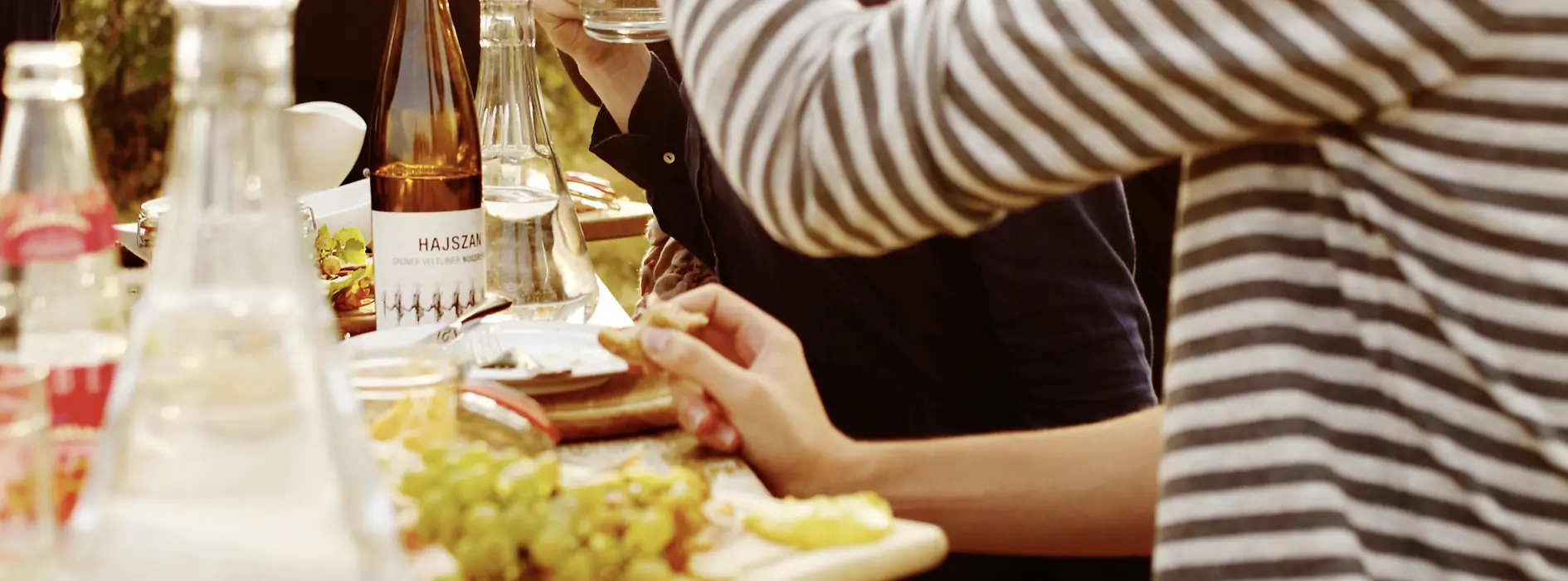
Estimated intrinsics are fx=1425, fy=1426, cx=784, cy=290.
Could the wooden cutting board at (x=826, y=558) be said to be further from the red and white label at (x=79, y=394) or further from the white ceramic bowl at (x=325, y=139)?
the white ceramic bowl at (x=325, y=139)

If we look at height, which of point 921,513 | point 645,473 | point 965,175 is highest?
point 965,175

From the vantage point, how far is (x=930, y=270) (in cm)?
123

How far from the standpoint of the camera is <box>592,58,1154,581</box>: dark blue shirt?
1118 mm

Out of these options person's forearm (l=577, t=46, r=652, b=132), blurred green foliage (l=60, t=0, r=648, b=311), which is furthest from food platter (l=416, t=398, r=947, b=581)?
blurred green foliage (l=60, t=0, r=648, b=311)

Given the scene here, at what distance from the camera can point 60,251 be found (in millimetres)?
483

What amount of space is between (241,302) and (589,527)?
0.27 meters

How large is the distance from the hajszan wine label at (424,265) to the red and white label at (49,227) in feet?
1.85

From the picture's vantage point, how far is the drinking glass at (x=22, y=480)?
44cm

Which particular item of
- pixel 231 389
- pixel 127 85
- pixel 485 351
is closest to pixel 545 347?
pixel 485 351

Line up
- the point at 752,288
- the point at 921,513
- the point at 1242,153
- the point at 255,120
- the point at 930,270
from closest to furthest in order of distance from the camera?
the point at 255,120 → the point at 1242,153 → the point at 921,513 → the point at 930,270 → the point at 752,288

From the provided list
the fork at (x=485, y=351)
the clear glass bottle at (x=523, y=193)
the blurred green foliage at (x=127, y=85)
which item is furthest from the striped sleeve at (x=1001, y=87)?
the blurred green foliage at (x=127, y=85)

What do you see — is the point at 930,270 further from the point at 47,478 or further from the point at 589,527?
the point at 47,478

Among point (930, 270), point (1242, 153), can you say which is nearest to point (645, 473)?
point (1242, 153)

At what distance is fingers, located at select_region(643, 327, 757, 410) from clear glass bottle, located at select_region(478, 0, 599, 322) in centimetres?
36
